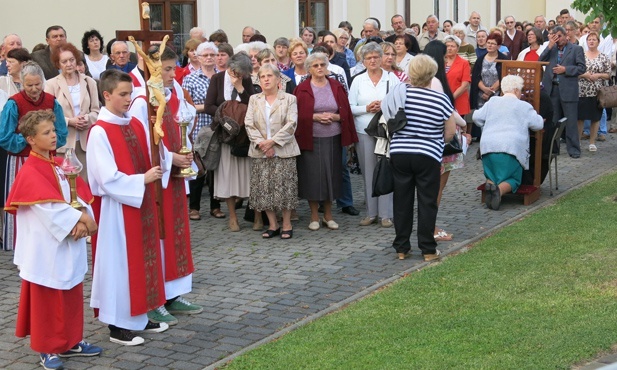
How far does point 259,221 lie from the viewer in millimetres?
11812

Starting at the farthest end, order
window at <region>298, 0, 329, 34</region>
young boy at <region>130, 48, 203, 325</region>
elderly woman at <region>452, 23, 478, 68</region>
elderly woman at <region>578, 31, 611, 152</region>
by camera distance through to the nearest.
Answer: window at <region>298, 0, 329, 34</region> → elderly woman at <region>452, 23, 478, 68</region> → elderly woman at <region>578, 31, 611, 152</region> → young boy at <region>130, 48, 203, 325</region>

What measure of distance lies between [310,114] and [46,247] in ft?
15.6

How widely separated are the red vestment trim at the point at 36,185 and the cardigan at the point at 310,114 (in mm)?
4447

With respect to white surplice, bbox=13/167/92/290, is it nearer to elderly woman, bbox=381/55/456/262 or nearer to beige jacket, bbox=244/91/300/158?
elderly woman, bbox=381/55/456/262

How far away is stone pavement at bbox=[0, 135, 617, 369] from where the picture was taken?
7.71 metres

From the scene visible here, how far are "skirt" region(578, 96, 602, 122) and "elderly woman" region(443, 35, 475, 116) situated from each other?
2.19 meters

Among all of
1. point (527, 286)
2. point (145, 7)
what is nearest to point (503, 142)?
point (527, 286)

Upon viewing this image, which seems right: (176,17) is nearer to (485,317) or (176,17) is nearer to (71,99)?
(71,99)

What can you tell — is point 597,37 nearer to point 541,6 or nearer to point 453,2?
point 453,2

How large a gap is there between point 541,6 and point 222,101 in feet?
79.5

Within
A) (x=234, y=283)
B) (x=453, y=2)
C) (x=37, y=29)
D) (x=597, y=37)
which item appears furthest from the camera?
(x=453, y=2)

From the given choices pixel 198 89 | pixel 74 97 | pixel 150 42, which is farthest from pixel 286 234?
pixel 150 42

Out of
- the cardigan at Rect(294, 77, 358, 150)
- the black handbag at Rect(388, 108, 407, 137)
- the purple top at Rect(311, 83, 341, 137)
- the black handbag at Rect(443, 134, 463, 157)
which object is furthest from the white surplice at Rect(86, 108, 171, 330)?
the black handbag at Rect(443, 134, 463, 157)

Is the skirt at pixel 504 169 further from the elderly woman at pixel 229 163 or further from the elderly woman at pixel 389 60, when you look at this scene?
the elderly woman at pixel 229 163
